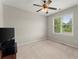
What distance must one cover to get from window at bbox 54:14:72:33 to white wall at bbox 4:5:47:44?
1122 millimetres

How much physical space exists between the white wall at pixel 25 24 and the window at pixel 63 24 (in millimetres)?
1122

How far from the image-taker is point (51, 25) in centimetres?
623

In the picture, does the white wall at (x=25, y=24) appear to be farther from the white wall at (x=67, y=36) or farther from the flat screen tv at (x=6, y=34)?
the flat screen tv at (x=6, y=34)

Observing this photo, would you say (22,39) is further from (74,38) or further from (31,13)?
(74,38)

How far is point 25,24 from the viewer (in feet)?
17.3

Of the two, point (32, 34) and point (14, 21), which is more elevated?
point (14, 21)

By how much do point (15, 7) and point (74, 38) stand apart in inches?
156

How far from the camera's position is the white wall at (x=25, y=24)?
15.2 ft

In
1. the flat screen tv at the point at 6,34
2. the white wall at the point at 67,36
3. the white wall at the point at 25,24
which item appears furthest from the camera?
the white wall at the point at 25,24

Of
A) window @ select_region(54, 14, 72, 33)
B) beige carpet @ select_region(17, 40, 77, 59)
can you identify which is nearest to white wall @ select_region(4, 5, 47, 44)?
window @ select_region(54, 14, 72, 33)

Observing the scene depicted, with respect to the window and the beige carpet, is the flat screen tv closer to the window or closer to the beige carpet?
the beige carpet

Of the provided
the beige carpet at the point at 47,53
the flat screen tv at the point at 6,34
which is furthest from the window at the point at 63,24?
the flat screen tv at the point at 6,34

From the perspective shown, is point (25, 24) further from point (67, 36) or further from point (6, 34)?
point (67, 36)

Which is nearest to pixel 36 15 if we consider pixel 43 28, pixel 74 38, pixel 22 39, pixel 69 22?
pixel 43 28
